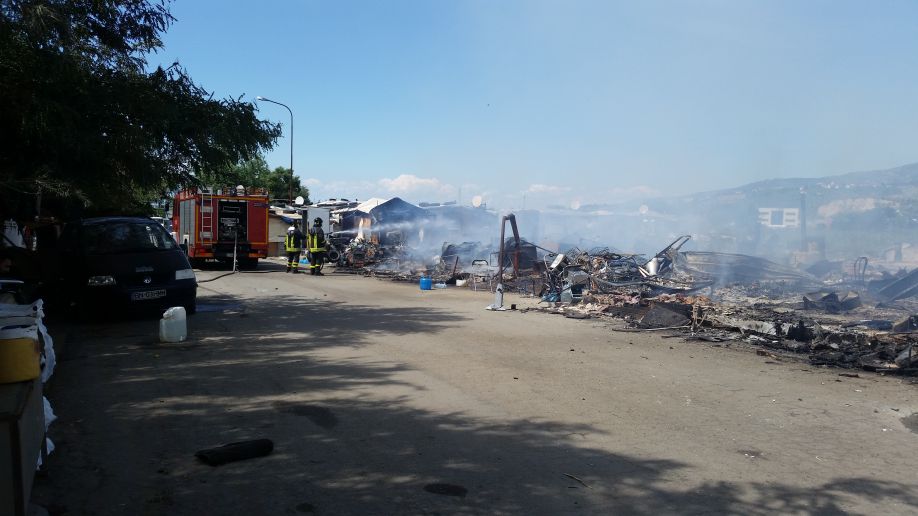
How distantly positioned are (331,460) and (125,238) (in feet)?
26.8

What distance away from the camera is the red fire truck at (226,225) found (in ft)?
78.1

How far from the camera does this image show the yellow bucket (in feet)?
9.82

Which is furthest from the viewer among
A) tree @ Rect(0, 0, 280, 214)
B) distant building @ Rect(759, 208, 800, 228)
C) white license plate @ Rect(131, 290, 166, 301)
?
distant building @ Rect(759, 208, 800, 228)

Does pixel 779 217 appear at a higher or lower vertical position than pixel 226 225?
higher

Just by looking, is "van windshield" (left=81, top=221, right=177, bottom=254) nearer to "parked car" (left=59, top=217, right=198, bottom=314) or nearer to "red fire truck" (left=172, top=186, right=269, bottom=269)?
"parked car" (left=59, top=217, right=198, bottom=314)

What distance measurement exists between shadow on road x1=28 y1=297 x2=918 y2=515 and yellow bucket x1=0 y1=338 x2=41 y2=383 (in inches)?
43.8

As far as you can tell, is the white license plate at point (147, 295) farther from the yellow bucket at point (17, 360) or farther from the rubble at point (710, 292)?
the yellow bucket at point (17, 360)

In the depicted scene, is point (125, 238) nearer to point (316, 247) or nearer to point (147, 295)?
point (147, 295)

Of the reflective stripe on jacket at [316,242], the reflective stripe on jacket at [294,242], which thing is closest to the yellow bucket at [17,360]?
the reflective stripe on jacket at [316,242]

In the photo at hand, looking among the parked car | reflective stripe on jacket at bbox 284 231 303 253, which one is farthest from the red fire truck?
the parked car

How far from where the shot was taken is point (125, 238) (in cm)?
1096

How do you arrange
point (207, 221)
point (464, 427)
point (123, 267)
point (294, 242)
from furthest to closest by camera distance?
1. point (207, 221)
2. point (294, 242)
3. point (123, 267)
4. point (464, 427)

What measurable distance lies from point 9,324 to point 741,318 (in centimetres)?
1046

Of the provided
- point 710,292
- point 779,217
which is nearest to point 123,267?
point 710,292
